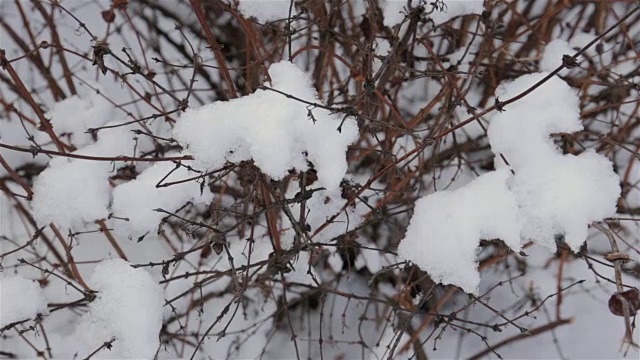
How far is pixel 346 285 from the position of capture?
1.96 meters

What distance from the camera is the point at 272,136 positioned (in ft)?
3.55

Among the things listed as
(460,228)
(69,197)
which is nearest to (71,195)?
(69,197)

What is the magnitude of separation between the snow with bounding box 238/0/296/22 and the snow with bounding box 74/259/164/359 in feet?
1.96

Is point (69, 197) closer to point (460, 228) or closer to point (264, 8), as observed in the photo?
point (264, 8)

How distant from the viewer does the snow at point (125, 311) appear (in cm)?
123

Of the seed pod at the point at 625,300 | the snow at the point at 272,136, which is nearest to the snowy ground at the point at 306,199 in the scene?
the snow at the point at 272,136

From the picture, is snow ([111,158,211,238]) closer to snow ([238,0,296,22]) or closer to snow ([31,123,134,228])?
snow ([31,123,134,228])

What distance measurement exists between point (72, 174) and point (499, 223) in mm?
924

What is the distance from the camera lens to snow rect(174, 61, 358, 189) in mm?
1089

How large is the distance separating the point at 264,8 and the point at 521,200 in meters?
0.68

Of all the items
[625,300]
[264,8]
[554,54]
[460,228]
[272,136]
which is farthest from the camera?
[554,54]

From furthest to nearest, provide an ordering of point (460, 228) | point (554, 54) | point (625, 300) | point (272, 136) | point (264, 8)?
point (554, 54)
point (264, 8)
point (460, 228)
point (272, 136)
point (625, 300)

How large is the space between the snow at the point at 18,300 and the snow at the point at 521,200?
79 cm

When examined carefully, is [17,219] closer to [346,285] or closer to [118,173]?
[118,173]
